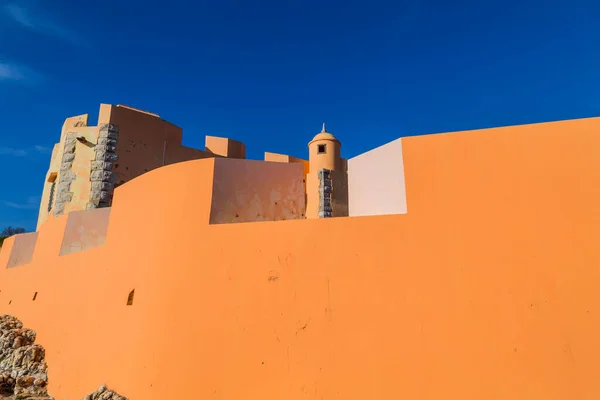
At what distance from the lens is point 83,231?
871cm

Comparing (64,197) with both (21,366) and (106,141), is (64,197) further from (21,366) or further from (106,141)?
(21,366)

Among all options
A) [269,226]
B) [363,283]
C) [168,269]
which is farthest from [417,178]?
[168,269]

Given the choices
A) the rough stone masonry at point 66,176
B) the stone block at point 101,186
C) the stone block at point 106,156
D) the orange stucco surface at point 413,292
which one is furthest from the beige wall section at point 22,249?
the orange stucco surface at point 413,292

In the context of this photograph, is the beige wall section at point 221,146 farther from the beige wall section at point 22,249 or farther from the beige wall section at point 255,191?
the beige wall section at point 255,191

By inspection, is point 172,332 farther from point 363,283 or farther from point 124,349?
point 363,283

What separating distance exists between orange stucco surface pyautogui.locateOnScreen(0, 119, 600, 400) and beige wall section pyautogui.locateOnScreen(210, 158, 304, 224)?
223mm

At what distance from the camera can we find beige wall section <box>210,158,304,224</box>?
5.58 meters

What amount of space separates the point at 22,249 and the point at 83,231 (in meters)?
5.06

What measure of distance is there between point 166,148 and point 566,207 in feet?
36.4

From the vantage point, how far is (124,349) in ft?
18.7

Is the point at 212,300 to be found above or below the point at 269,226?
below

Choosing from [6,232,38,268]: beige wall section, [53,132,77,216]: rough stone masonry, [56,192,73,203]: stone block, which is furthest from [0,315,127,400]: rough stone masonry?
[56,192,73,203]: stone block

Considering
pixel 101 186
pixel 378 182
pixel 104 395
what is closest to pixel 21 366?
pixel 104 395

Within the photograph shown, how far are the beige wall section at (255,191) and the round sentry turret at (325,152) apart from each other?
7481mm
